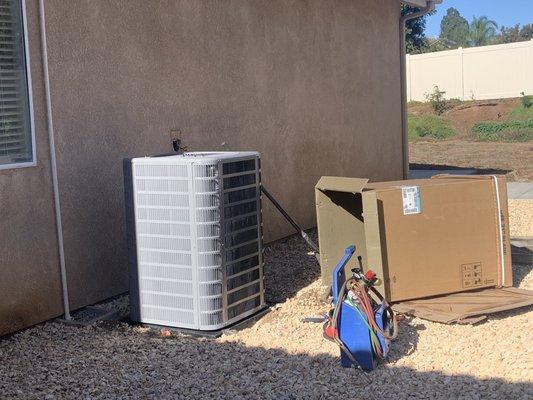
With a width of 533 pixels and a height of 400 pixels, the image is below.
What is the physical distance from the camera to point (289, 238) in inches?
377

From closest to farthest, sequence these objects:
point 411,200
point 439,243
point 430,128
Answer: point 411,200 → point 439,243 → point 430,128

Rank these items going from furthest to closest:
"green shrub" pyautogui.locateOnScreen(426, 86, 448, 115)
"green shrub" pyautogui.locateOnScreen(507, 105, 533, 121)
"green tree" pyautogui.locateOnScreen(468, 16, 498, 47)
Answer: "green tree" pyautogui.locateOnScreen(468, 16, 498, 47), "green shrub" pyautogui.locateOnScreen(426, 86, 448, 115), "green shrub" pyautogui.locateOnScreen(507, 105, 533, 121)

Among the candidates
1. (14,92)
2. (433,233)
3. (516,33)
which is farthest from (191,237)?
(516,33)

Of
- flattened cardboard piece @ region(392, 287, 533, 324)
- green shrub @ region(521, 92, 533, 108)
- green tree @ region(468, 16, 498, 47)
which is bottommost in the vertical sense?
flattened cardboard piece @ region(392, 287, 533, 324)

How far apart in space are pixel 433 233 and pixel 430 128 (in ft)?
84.2

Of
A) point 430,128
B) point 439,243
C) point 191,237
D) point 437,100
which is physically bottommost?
point 439,243

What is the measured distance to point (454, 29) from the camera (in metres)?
85.1

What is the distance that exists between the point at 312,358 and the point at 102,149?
2.65 metres

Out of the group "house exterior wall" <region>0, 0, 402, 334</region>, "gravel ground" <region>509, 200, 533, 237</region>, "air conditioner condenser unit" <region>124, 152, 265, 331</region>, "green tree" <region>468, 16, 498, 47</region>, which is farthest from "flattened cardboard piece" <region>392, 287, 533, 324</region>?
"green tree" <region>468, 16, 498, 47</region>

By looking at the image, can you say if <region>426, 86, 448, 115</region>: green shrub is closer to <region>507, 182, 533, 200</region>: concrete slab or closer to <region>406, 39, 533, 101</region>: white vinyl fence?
<region>406, 39, 533, 101</region>: white vinyl fence

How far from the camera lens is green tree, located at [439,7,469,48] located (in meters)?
72.4

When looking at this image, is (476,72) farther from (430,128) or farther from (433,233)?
(433,233)

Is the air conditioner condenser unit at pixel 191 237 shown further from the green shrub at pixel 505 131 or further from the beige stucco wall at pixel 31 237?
the green shrub at pixel 505 131

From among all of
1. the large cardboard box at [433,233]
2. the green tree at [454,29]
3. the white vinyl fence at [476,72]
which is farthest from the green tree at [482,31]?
the large cardboard box at [433,233]
